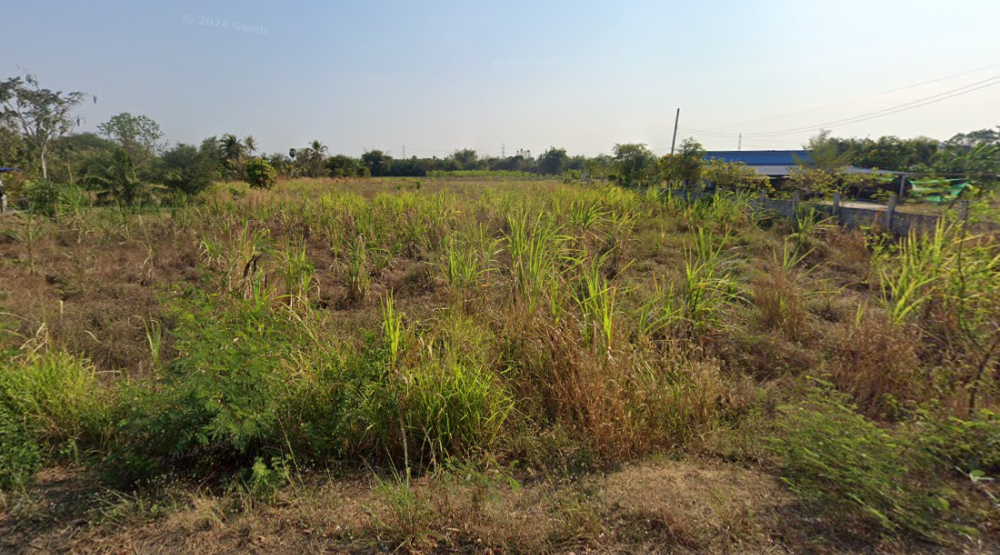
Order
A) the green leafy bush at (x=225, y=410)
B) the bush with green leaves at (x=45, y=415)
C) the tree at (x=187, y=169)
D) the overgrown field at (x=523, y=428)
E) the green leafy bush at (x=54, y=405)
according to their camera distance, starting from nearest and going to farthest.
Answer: the overgrown field at (x=523, y=428) < the green leafy bush at (x=225, y=410) < the bush with green leaves at (x=45, y=415) < the green leafy bush at (x=54, y=405) < the tree at (x=187, y=169)

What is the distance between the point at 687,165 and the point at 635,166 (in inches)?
187

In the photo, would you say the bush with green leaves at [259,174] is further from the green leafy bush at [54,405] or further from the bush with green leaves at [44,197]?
the green leafy bush at [54,405]

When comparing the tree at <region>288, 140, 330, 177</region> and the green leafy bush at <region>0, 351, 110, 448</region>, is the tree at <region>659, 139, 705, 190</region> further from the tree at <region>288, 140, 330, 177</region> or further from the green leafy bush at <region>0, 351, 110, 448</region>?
the tree at <region>288, 140, 330, 177</region>

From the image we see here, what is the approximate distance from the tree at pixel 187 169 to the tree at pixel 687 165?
14.8 metres

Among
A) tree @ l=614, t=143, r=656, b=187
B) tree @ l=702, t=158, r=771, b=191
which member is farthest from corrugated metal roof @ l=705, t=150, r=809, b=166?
tree @ l=702, t=158, r=771, b=191

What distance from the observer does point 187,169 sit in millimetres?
13023

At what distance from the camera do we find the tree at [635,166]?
17.1 meters

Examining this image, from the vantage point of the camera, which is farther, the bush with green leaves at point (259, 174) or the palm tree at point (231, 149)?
the palm tree at point (231, 149)

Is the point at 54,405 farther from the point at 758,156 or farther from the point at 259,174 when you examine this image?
the point at 758,156

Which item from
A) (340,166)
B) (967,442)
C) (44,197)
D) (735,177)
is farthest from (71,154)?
(967,442)

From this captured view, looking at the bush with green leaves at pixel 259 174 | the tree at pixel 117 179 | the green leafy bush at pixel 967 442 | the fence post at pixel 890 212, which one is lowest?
the green leafy bush at pixel 967 442

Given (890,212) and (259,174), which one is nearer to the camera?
(890,212)

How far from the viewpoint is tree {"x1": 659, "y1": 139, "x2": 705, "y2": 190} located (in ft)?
46.9

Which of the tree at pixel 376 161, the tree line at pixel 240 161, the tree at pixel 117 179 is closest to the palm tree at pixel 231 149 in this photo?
the tree line at pixel 240 161
